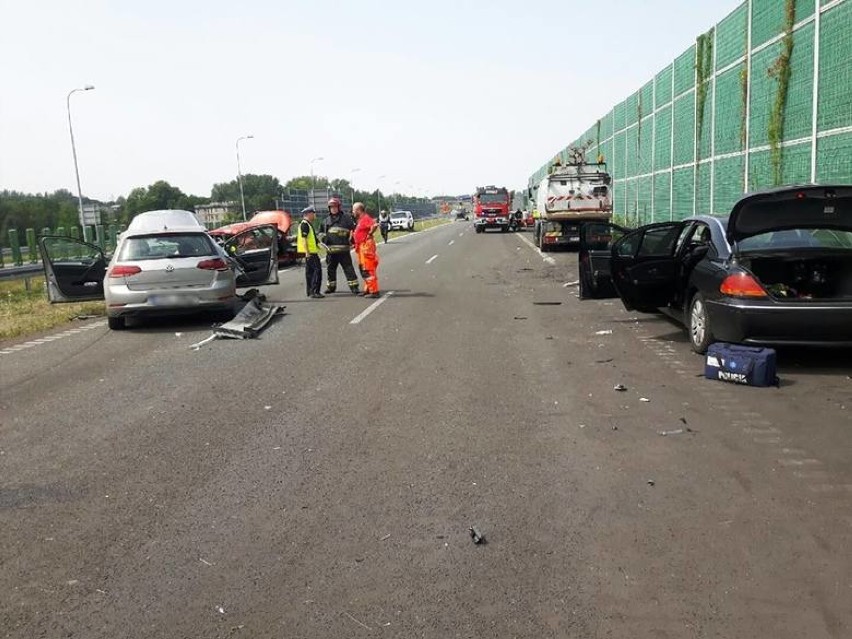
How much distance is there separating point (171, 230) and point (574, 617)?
1078 centimetres

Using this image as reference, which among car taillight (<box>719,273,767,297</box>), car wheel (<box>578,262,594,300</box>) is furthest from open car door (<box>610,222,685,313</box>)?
car taillight (<box>719,273,767,297</box>)

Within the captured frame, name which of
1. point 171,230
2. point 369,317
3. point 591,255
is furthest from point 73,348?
point 591,255

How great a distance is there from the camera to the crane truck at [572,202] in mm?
28969

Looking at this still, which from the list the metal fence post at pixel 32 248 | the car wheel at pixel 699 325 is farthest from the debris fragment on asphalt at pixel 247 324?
the metal fence post at pixel 32 248

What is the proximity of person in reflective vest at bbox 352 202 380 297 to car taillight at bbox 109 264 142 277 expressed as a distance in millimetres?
4509

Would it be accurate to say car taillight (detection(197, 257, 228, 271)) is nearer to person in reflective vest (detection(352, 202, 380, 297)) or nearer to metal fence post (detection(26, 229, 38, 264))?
person in reflective vest (detection(352, 202, 380, 297))

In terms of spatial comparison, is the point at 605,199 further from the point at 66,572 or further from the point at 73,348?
the point at 66,572

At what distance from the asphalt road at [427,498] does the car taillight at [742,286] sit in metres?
0.89

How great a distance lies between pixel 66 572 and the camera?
13.0 feet

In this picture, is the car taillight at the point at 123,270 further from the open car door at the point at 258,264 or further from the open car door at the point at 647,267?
the open car door at the point at 647,267

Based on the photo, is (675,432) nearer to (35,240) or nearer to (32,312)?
(32,312)

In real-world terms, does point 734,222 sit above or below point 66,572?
above

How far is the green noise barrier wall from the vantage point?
1330 centimetres

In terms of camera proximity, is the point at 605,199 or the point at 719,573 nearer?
the point at 719,573
